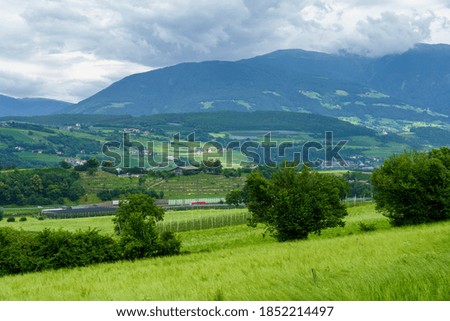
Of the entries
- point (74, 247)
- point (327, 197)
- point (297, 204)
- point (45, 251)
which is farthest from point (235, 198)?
point (45, 251)

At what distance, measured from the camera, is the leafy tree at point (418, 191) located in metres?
40.5

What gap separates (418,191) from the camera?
41.1 metres

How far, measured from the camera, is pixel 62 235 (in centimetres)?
3078

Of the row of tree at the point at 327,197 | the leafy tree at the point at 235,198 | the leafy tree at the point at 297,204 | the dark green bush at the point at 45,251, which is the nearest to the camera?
the dark green bush at the point at 45,251

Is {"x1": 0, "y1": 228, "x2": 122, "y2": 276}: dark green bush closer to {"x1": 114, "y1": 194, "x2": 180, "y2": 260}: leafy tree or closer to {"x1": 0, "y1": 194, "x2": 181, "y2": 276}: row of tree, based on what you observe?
{"x1": 0, "y1": 194, "x2": 181, "y2": 276}: row of tree

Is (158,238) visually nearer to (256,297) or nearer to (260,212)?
(260,212)

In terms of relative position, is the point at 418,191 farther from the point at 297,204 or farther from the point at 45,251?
the point at 45,251

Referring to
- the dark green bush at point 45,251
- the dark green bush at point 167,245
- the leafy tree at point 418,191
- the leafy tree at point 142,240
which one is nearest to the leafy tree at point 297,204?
the leafy tree at point 418,191

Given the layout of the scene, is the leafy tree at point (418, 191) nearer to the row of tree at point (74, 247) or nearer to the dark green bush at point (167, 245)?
the dark green bush at point (167, 245)

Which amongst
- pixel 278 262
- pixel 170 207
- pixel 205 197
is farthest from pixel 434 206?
pixel 205 197

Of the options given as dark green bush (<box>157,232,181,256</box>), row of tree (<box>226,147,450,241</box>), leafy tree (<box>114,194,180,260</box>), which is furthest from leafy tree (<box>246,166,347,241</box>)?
leafy tree (<box>114,194,180,260</box>)

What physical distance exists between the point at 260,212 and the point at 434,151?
59.9 feet

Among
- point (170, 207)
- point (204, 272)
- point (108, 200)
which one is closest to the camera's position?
point (204, 272)

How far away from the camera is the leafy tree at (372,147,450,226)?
4046cm
